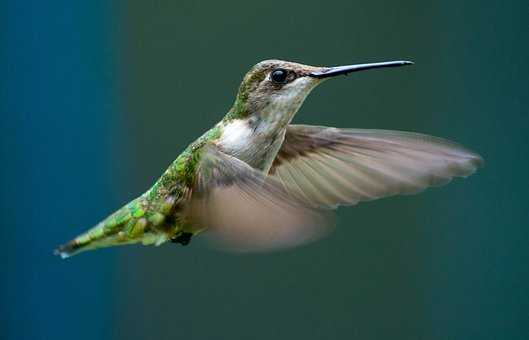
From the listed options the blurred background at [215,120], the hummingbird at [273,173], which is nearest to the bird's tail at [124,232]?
the hummingbird at [273,173]

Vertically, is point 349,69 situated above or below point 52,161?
above

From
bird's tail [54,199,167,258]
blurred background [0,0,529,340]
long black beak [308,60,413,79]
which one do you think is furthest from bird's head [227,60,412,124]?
blurred background [0,0,529,340]

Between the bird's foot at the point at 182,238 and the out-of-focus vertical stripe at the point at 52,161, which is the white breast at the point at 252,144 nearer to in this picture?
the bird's foot at the point at 182,238

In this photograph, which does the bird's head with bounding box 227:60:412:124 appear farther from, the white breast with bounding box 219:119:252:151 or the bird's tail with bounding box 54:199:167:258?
the bird's tail with bounding box 54:199:167:258

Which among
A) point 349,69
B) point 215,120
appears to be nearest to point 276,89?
point 349,69

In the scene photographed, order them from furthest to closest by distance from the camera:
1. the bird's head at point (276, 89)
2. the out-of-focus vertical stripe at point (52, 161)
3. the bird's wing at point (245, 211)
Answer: the out-of-focus vertical stripe at point (52, 161) → the bird's head at point (276, 89) → the bird's wing at point (245, 211)

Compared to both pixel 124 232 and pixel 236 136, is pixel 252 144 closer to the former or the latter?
pixel 236 136
